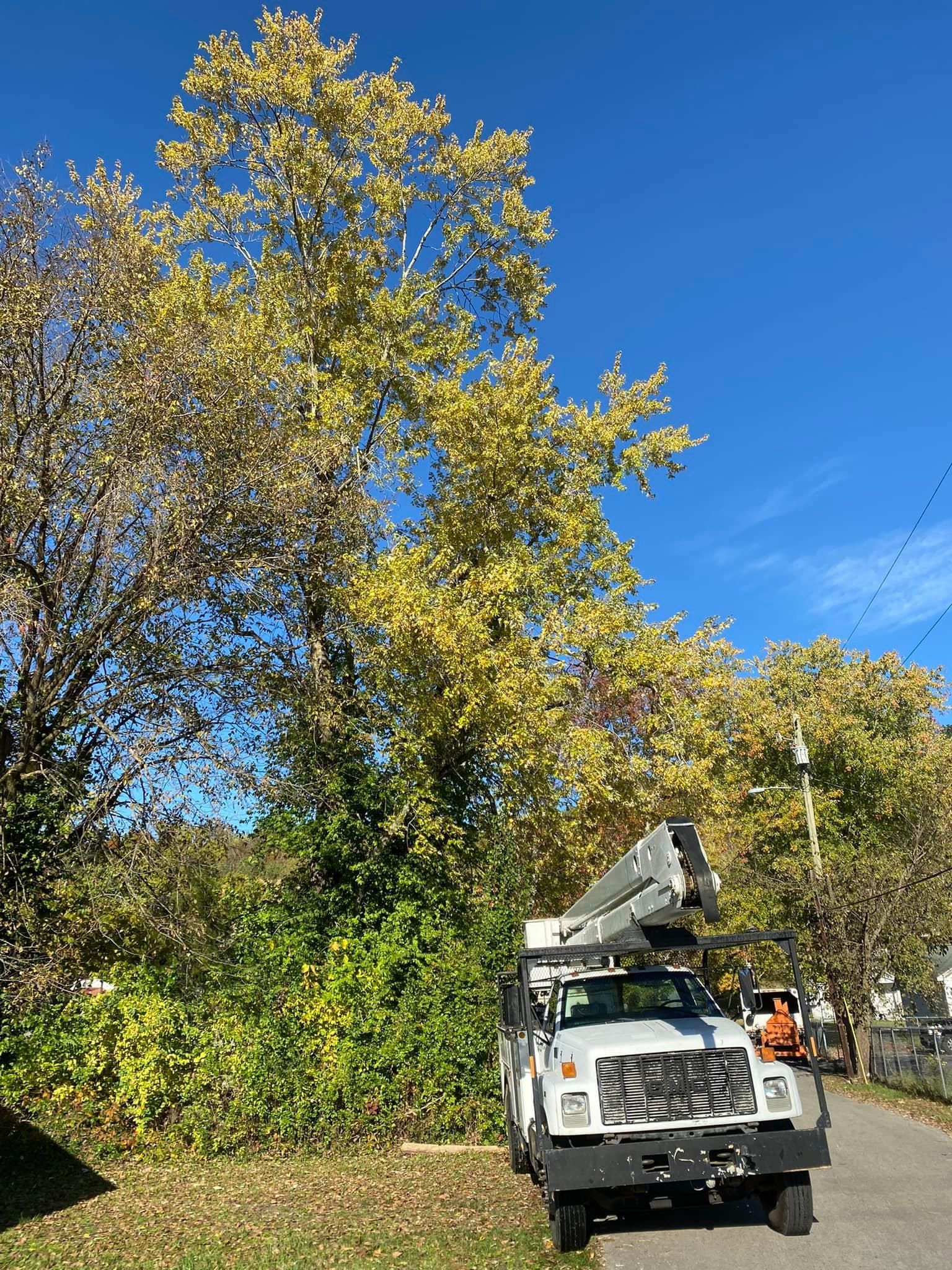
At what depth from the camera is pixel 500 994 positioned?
9930mm

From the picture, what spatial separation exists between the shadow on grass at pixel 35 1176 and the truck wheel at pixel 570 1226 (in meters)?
5.80

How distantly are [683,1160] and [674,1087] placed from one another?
0.50 metres

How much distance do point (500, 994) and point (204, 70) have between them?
60.5 ft

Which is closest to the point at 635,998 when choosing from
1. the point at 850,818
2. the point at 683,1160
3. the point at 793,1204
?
the point at 683,1160

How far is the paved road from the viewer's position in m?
6.19

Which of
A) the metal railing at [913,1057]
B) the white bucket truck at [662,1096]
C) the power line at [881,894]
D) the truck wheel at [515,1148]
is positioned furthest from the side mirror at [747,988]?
the power line at [881,894]

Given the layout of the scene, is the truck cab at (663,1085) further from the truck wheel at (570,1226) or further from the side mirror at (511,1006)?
the side mirror at (511,1006)

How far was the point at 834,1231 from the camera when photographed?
693cm

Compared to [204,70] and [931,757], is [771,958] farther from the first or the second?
[204,70]

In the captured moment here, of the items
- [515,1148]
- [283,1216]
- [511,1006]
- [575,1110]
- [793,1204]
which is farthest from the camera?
[515,1148]

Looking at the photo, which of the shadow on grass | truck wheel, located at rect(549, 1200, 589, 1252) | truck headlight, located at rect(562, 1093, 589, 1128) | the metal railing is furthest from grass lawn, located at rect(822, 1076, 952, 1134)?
the shadow on grass

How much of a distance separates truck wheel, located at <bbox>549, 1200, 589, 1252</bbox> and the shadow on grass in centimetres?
580

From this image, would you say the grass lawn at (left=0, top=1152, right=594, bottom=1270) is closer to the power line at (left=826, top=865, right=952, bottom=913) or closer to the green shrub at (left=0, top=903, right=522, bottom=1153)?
the green shrub at (left=0, top=903, right=522, bottom=1153)

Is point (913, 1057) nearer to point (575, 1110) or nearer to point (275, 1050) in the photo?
point (275, 1050)
